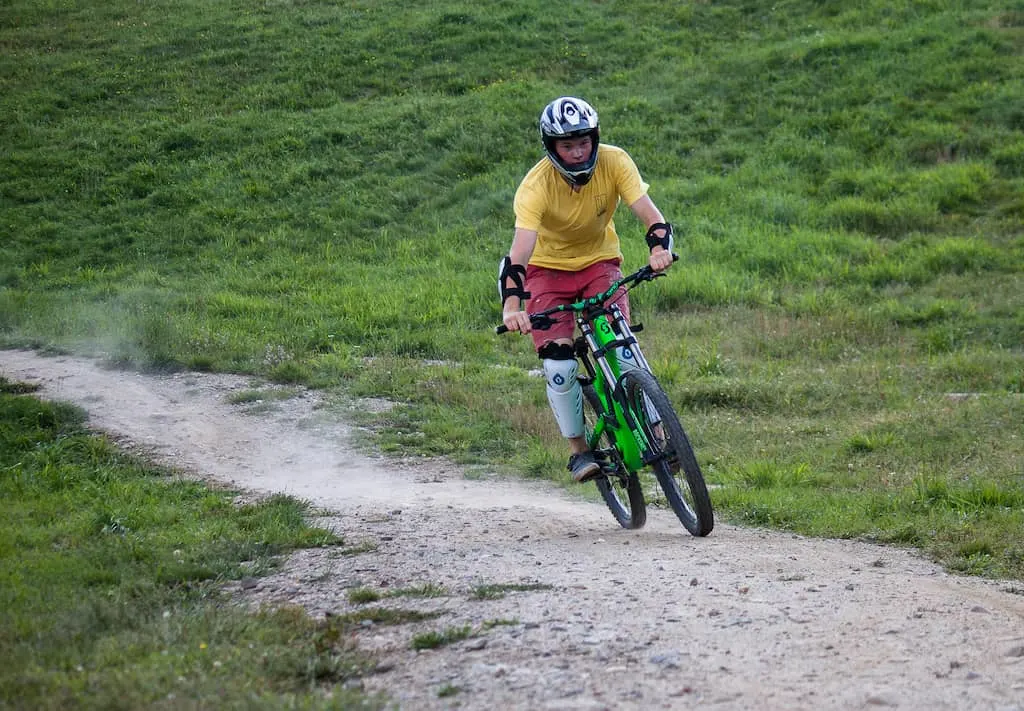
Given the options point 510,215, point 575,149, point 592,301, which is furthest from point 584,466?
point 510,215

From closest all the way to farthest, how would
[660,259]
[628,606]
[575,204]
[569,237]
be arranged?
1. [628,606]
2. [660,259]
3. [575,204]
4. [569,237]

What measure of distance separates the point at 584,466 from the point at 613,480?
0.75 m

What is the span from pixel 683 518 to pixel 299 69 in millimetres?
20562

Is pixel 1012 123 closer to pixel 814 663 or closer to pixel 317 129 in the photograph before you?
pixel 317 129

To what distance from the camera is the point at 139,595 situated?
19.1 ft

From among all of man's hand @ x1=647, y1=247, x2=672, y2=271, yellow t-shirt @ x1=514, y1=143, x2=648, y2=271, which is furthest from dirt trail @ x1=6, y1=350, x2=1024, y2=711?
yellow t-shirt @ x1=514, y1=143, x2=648, y2=271

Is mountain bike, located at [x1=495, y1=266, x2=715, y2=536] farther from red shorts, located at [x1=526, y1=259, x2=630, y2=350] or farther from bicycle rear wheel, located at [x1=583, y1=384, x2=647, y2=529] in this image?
red shorts, located at [x1=526, y1=259, x2=630, y2=350]

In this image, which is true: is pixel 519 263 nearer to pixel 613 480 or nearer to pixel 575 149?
pixel 575 149

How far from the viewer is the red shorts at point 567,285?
7.60 m

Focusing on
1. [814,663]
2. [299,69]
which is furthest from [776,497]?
[299,69]

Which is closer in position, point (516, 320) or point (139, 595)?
point (139, 595)

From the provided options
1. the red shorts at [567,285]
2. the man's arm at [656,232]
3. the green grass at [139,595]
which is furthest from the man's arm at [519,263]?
the green grass at [139,595]

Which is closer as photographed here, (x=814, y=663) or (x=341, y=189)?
(x=814, y=663)

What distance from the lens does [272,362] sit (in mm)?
12938
